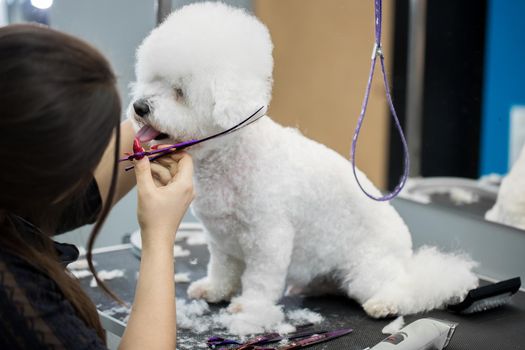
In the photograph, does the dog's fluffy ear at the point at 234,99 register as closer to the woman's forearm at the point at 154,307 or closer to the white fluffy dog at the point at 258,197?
the white fluffy dog at the point at 258,197

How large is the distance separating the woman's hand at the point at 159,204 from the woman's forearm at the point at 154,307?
0.02 meters

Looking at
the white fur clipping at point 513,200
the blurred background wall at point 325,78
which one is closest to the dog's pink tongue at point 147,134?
the blurred background wall at point 325,78

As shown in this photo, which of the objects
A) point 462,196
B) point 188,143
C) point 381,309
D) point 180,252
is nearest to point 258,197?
point 188,143

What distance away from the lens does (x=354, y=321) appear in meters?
1.11

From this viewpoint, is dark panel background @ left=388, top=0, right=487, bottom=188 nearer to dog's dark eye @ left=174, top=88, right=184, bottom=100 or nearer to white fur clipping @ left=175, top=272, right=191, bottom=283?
white fur clipping @ left=175, top=272, right=191, bottom=283

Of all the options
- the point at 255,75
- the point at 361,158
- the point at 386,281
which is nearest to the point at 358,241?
the point at 386,281

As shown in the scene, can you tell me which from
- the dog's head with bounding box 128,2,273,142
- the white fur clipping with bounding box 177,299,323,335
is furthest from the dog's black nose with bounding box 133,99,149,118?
the white fur clipping with bounding box 177,299,323,335

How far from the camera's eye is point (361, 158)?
192cm

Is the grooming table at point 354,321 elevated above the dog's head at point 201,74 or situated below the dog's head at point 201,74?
below

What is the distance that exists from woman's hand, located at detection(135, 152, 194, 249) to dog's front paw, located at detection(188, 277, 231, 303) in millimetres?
325

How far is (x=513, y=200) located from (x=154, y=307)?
33.9 inches

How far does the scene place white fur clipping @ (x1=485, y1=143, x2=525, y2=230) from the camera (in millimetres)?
1396

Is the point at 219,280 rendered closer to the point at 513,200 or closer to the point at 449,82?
the point at 513,200

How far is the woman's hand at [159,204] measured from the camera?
87 centimetres
